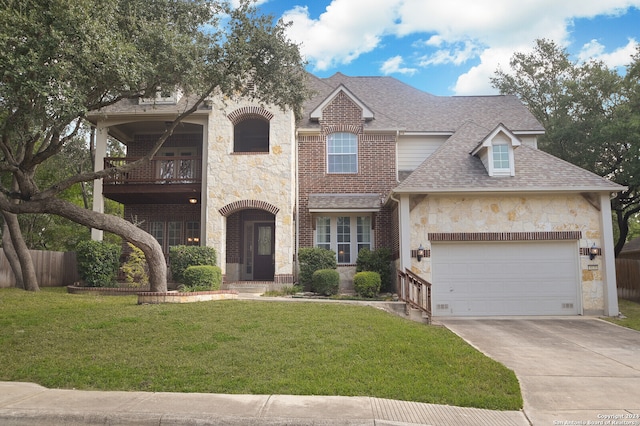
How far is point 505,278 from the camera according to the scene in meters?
14.7

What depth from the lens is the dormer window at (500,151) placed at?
50.0ft

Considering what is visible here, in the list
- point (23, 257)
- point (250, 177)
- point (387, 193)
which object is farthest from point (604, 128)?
point (23, 257)

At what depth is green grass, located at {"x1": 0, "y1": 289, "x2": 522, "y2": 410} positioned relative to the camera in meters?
6.49

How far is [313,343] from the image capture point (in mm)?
8227

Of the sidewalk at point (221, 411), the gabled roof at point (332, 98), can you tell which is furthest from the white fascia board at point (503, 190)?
the sidewalk at point (221, 411)

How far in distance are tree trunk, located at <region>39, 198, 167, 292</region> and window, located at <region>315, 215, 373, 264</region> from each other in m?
7.04

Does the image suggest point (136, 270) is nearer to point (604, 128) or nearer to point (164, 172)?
point (164, 172)

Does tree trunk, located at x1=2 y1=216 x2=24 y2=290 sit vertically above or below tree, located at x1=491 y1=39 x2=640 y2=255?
below

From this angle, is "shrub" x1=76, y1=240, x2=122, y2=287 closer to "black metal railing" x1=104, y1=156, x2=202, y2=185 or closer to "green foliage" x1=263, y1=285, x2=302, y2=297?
"black metal railing" x1=104, y1=156, x2=202, y2=185

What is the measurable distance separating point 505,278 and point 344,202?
240 inches

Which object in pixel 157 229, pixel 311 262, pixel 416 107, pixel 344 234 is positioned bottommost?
pixel 311 262

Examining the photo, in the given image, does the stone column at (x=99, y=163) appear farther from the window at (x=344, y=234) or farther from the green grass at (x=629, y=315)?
the green grass at (x=629, y=315)

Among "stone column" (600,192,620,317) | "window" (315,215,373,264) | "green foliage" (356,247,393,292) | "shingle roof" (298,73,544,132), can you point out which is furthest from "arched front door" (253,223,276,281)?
"stone column" (600,192,620,317)

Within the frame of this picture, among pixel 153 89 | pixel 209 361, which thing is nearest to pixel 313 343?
pixel 209 361
